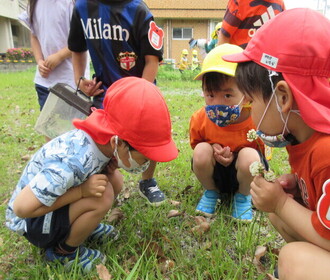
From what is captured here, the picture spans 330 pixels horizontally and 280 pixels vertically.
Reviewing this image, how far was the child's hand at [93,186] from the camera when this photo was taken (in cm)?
146

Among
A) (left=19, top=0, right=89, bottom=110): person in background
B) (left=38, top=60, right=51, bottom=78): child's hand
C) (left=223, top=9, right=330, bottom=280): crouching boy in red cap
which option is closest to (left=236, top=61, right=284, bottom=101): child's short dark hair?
(left=223, top=9, right=330, bottom=280): crouching boy in red cap

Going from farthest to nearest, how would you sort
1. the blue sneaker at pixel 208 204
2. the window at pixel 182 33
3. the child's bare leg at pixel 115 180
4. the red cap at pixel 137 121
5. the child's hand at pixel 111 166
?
the window at pixel 182 33
the blue sneaker at pixel 208 204
the child's bare leg at pixel 115 180
the child's hand at pixel 111 166
the red cap at pixel 137 121

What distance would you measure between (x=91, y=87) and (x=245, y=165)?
1.16 metres

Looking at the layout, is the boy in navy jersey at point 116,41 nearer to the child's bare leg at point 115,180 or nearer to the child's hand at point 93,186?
the child's bare leg at point 115,180

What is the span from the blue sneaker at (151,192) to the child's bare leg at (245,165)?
0.55 meters

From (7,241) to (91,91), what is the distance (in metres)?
1.07

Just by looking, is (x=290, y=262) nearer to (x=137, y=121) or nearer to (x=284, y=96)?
(x=284, y=96)

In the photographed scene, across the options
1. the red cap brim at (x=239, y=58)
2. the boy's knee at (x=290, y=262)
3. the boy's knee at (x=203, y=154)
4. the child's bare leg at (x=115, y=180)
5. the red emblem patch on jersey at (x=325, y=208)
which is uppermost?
the red cap brim at (x=239, y=58)

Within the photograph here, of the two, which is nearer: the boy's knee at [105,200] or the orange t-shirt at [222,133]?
the boy's knee at [105,200]

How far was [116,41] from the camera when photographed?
6.74 feet

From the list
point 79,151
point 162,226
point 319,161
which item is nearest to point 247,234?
point 162,226

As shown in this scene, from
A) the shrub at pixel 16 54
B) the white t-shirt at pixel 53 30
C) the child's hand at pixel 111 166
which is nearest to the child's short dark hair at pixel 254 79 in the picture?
the child's hand at pixel 111 166

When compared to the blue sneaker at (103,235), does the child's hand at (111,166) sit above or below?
above

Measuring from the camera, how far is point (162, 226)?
1.92 meters
